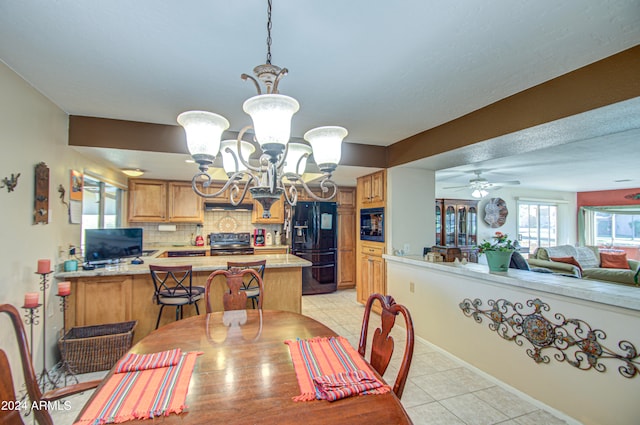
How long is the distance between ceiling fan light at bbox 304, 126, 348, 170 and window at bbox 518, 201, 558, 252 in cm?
782

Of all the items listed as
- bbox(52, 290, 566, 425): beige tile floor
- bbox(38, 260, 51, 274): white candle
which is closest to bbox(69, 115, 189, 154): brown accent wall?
bbox(38, 260, 51, 274): white candle

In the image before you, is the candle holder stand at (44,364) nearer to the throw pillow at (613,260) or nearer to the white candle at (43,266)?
the white candle at (43,266)

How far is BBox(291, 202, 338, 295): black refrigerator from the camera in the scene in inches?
221

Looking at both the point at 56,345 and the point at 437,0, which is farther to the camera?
the point at 56,345

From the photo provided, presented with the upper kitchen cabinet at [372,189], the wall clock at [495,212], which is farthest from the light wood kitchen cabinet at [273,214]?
the wall clock at [495,212]

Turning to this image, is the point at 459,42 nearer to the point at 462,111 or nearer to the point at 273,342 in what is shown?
the point at 462,111

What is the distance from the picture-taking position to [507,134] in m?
2.42

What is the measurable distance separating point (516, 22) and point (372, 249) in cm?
328

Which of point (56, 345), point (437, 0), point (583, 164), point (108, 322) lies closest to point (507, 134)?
point (437, 0)

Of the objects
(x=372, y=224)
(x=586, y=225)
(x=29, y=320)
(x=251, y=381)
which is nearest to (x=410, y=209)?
(x=372, y=224)

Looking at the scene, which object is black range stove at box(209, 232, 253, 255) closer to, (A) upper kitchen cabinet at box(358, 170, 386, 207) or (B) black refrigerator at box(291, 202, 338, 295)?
(B) black refrigerator at box(291, 202, 338, 295)

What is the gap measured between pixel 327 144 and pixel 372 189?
2763 mm

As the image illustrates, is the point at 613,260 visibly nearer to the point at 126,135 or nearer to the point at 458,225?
the point at 458,225

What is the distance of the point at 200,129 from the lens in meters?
1.56
